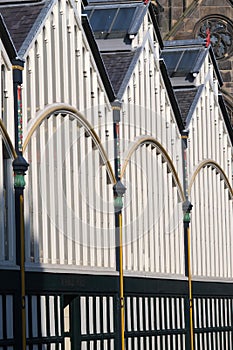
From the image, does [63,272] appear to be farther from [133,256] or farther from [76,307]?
[133,256]

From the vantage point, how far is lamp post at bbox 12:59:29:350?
37938 mm

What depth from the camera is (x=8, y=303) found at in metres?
37.7

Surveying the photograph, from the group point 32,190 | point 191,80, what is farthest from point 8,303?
point 191,80

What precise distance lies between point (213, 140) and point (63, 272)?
17739mm

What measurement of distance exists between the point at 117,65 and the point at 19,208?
38.2ft

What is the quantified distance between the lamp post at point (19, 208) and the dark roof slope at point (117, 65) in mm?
9375

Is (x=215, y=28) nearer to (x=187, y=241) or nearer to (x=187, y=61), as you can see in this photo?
(x=187, y=61)

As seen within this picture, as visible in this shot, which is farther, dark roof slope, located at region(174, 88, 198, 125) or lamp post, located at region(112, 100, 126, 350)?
dark roof slope, located at region(174, 88, 198, 125)

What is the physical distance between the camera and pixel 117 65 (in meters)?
48.6

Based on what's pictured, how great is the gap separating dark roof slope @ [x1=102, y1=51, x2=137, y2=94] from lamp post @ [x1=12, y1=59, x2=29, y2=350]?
30.8ft

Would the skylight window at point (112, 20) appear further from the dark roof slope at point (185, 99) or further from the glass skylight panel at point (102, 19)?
the dark roof slope at point (185, 99)

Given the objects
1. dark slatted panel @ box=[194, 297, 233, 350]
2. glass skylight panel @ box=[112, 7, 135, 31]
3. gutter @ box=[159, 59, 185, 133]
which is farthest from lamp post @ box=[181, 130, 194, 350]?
glass skylight panel @ box=[112, 7, 135, 31]

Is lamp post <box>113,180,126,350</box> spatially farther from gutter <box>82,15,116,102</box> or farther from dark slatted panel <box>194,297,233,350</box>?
dark slatted panel <box>194,297,233,350</box>

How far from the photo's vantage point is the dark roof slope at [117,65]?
4788 centimetres
